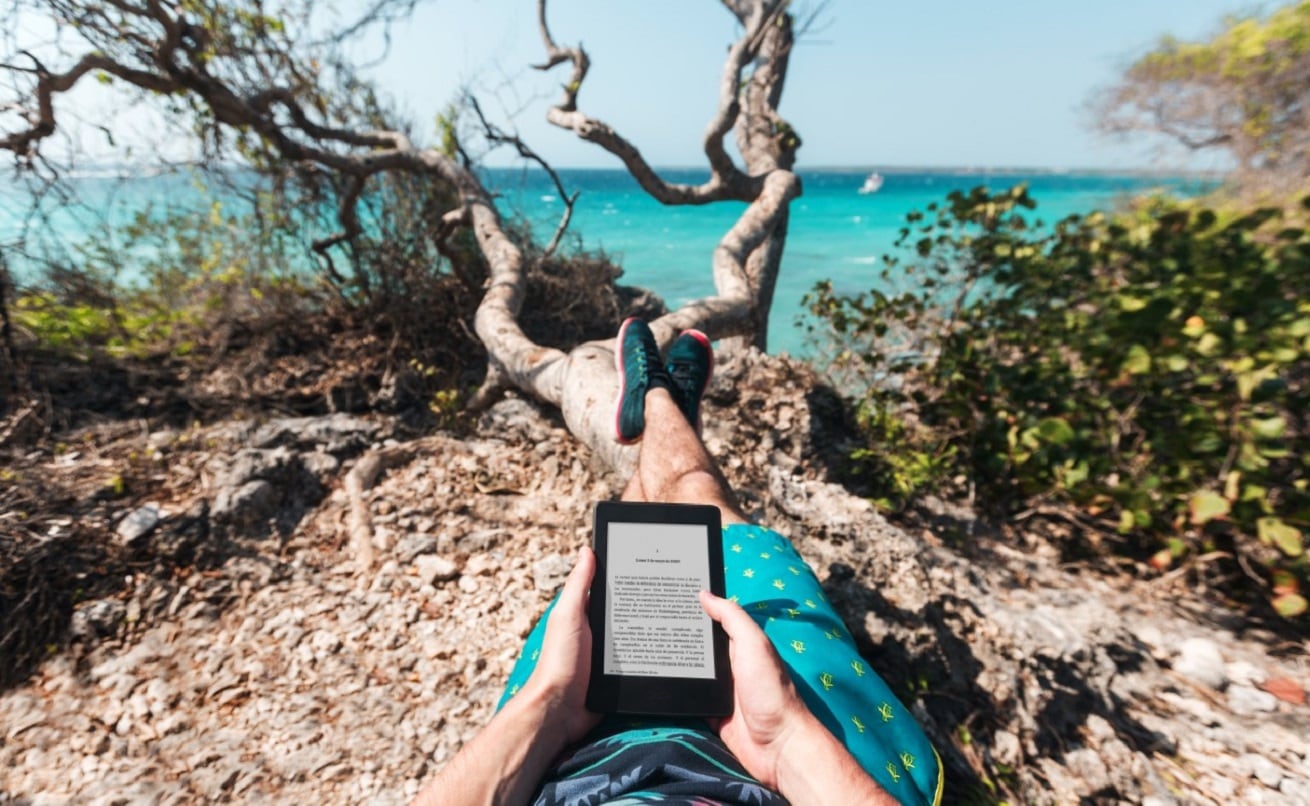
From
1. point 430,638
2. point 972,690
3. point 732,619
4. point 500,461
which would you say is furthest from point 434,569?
point 972,690

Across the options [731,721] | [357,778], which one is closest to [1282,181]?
[731,721]

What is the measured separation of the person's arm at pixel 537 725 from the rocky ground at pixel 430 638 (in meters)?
0.89

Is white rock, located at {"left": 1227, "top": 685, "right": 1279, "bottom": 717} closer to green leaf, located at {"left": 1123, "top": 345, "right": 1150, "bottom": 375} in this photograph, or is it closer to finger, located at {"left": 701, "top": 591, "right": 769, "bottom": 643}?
green leaf, located at {"left": 1123, "top": 345, "right": 1150, "bottom": 375}

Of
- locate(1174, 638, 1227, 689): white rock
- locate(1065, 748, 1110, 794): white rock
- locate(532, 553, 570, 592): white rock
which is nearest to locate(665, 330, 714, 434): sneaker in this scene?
locate(532, 553, 570, 592): white rock

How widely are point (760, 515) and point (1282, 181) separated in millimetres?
9410

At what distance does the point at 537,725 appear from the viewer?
1.31 meters

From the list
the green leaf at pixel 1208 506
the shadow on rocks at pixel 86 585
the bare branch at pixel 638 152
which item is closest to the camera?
the shadow on rocks at pixel 86 585

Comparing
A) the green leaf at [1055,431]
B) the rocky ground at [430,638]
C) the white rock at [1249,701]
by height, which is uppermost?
the green leaf at [1055,431]

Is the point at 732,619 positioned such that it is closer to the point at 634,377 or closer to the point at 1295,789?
the point at 634,377

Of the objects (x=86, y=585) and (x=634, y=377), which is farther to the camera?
(x=634, y=377)

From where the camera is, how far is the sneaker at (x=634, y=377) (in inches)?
101

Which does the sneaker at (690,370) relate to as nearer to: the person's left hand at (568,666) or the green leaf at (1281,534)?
the person's left hand at (568,666)

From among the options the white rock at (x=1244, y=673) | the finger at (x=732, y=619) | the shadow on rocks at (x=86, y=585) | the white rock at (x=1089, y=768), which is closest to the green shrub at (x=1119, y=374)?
the white rock at (x=1244, y=673)

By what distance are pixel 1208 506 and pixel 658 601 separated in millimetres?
2684
